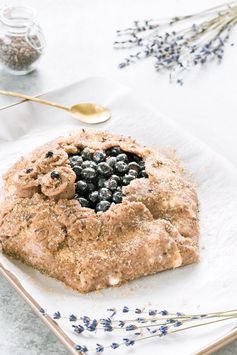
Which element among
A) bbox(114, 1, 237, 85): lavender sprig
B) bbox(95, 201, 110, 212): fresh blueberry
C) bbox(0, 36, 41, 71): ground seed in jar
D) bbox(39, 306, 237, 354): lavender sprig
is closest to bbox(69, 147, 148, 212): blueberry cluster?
bbox(95, 201, 110, 212): fresh blueberry

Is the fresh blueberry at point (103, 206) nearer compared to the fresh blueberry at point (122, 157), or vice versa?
the fresh blueberry at point (103, 206)

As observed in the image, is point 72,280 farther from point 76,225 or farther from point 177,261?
point 177,261

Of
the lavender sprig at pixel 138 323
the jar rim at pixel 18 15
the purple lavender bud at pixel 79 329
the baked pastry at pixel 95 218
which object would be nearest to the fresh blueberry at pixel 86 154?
the baked pastry at pixel 95 218

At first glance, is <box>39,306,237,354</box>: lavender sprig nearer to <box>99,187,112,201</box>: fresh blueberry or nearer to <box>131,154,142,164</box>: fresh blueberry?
<box>99,187,112,201</box>: fresh blueberry

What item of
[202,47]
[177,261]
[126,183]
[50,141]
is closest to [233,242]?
[177,261]

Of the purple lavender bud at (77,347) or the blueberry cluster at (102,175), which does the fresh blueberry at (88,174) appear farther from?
the purple lavender bud at (77,347)

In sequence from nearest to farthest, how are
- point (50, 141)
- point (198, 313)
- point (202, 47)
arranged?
point (198, 313) → point (50, 141) → point (202, 47)

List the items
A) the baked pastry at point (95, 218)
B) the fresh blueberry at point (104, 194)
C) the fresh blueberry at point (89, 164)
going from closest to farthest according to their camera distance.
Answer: the baked pastry at point (95, 218), the fresh blueberry at point (104, 194), the fresh blueberry at point (89, 164)
